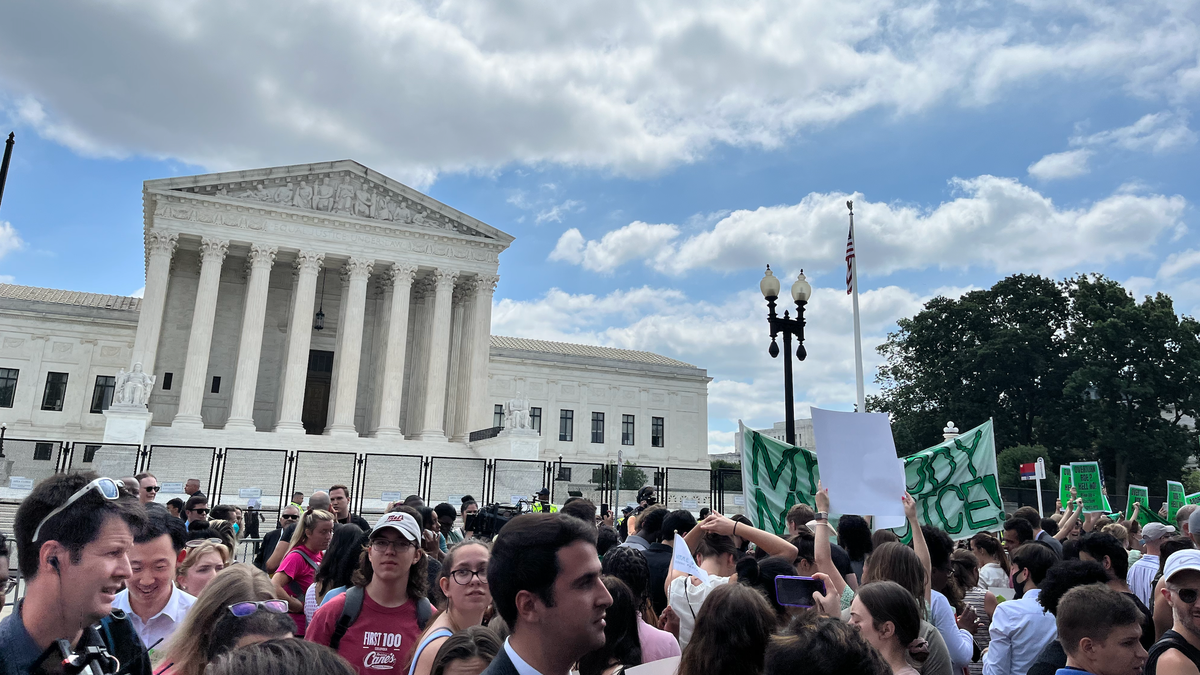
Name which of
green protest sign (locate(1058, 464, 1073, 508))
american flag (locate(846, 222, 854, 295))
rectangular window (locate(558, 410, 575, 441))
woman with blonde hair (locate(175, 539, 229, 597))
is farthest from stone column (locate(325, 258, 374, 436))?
woman with blonde hair (locate(175, 539, 229, 597))

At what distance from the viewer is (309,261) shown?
41.1 meters

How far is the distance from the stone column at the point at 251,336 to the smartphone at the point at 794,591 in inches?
1539

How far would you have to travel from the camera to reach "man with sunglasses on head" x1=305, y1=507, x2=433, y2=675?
4.46m

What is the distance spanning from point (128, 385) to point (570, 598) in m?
39.0

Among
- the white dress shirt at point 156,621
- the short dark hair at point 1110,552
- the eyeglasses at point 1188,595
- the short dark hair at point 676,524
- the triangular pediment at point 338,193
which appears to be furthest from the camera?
the triangular pediment at point 338,193

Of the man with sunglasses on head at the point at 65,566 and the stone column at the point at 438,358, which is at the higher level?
the stone column at the point at 438,358

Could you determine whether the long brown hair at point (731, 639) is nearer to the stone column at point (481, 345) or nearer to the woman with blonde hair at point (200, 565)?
the woman with blonde hair at point (200, 565)

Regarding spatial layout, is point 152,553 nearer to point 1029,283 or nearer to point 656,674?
point 656,674

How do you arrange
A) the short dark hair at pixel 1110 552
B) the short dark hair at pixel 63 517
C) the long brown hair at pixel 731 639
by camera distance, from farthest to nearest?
the short dark hair at pixel 1110 552 < the long brown hair at pixel 731 639 < the short dark hair at pixel 63 517

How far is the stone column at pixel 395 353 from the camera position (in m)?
41.3

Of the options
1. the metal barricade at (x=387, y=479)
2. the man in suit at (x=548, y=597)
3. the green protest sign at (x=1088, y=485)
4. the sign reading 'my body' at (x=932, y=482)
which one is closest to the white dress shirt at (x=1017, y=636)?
the man in suit at (x=548, y=597)

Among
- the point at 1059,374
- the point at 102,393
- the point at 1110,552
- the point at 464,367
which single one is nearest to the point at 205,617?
the point at 1110,552

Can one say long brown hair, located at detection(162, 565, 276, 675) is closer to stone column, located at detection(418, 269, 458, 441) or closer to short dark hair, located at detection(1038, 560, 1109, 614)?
short dark hair, located at detection(1038, 560, 1109, 614)

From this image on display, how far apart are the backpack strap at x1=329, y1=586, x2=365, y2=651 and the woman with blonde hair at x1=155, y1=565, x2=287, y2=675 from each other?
78cm
